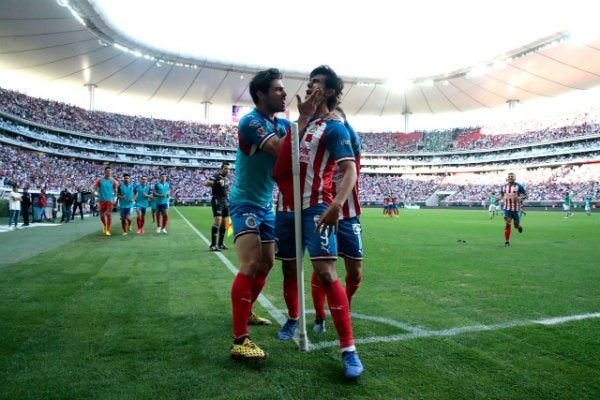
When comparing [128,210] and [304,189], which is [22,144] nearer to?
[128,210]

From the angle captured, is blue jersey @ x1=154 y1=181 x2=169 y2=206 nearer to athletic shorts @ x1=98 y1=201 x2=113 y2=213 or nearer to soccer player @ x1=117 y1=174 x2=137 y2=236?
soccer player @ x1=117 y1=174 x2=137 y2=236

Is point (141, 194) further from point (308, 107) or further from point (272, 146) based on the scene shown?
point (308, 107)

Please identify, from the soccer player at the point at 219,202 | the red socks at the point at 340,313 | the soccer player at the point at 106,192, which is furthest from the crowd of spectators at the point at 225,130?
the red socks at the point at 340,313

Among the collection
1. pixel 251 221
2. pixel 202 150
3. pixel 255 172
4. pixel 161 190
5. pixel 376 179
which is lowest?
pixel 251 221

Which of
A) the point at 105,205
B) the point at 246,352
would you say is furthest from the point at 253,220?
the point at 105,205

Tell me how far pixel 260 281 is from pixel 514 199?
10099 millimetres

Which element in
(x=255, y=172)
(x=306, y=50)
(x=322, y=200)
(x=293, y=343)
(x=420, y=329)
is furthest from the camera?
(x=306, y=50)

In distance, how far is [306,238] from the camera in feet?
→ 9.97

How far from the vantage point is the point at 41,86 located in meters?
56.9

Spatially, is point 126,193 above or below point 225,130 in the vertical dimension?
below

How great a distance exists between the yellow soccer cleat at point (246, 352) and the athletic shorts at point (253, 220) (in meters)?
0.86

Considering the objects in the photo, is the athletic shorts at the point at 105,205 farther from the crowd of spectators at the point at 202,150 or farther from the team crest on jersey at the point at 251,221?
the crowd of spectators at the point at 202,150

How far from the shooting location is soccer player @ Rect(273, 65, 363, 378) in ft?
9.12

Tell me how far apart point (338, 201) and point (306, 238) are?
1.49 feet
